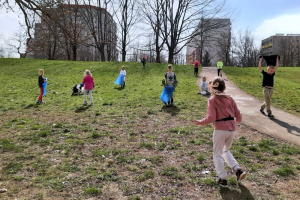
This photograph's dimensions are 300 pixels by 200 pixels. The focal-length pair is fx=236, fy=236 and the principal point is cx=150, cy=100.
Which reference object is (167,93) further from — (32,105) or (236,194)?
(236,194)

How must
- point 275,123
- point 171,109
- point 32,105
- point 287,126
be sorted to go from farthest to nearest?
point 32,105 < point 171,109 < point 275,123 < point 287,126

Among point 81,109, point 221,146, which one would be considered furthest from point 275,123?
point 81,109

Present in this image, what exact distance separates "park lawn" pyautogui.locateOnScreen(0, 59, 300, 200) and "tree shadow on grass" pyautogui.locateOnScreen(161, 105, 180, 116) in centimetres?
4

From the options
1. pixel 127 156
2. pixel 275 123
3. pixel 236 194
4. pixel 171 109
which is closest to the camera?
pixel 236 194

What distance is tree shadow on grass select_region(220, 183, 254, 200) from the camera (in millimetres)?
3723

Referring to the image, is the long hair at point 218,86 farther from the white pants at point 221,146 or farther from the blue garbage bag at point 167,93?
the blue garbage bag at point 167,93

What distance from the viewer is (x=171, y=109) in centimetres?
1065

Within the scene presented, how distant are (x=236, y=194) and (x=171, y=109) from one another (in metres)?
6.92

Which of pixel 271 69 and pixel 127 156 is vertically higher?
pixel 271 69

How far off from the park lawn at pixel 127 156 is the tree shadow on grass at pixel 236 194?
16mm

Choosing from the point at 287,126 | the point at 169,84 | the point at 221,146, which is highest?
the point at 169,84

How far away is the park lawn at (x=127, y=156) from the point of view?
3.97 metres

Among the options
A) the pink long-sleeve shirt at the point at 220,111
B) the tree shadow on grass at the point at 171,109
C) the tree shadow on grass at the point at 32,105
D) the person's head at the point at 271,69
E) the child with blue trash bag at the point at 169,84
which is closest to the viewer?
the pink long-sleeve shirt at the point at 220,111

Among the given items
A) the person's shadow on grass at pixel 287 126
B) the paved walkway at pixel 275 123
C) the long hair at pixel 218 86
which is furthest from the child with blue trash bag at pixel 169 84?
the long hair at pixel 218 86
